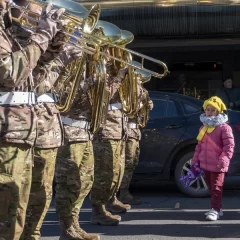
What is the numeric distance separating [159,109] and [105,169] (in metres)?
2.96

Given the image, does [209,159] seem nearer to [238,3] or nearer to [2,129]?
[2,129]

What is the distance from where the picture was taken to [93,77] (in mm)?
6102

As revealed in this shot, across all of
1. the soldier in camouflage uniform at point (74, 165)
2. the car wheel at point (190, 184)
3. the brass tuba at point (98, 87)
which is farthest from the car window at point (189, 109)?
the soldier in camouflage uniform at point (74, 165)

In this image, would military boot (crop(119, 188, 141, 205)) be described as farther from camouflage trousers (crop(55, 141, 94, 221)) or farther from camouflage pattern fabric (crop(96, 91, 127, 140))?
camouflage trousers (crop(55, 141, 94, 221))

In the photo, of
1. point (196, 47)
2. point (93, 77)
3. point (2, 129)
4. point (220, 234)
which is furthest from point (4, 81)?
point (196, 47)

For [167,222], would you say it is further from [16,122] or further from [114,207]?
[16,122]

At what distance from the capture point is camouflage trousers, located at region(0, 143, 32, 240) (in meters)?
4.16

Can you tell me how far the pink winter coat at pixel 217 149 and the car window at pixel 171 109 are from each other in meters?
2.02

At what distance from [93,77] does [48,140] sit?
3.76 feet

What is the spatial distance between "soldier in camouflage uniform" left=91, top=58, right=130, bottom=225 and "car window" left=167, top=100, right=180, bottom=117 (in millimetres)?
2531

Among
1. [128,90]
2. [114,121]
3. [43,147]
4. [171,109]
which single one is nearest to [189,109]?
[171,109]

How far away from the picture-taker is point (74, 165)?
6.03 metres

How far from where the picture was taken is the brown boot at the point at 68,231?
618 cm

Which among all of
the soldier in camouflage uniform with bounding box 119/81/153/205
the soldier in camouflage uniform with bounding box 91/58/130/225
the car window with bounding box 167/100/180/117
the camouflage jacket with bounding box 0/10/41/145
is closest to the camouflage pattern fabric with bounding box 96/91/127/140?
the soldier in camouflage uniform with bounding box 91/58/130/225
